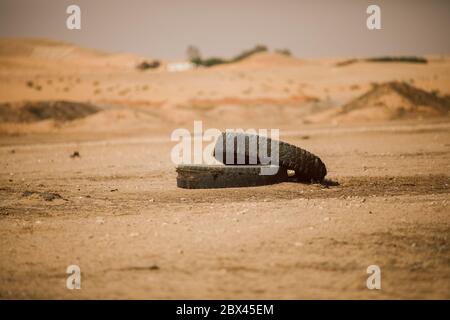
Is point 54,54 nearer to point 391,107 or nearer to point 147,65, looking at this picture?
point 147,65

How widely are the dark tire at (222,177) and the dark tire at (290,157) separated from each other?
232 mm

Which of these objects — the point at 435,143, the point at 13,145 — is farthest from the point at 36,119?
the point at 435,143

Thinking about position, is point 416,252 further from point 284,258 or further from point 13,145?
point 13,145

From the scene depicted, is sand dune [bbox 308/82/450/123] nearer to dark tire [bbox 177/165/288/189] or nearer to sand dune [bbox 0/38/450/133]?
sand dune [bbox 0/38/450/133]

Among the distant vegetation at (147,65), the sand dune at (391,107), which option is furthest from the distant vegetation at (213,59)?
the sand dune at (391,107)

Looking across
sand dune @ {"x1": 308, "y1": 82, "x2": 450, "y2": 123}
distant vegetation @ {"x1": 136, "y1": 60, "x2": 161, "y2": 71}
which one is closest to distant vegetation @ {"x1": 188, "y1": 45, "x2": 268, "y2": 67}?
distant vegetation @ {"x1": 136, "y1": 60, "x2": 161, "y2": 71}

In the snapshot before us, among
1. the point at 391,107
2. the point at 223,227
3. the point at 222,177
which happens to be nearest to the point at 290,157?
the point at 222,177

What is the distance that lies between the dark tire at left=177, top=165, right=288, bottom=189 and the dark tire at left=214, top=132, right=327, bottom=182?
0.23 m

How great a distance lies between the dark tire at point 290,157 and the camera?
8.87 meters

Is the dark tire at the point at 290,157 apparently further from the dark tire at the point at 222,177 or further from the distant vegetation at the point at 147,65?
the distant vegetation at the point at 147,65

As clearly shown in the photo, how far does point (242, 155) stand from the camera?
9.02 metres

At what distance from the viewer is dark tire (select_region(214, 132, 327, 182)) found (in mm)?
8867

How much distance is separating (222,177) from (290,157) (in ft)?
4.11
